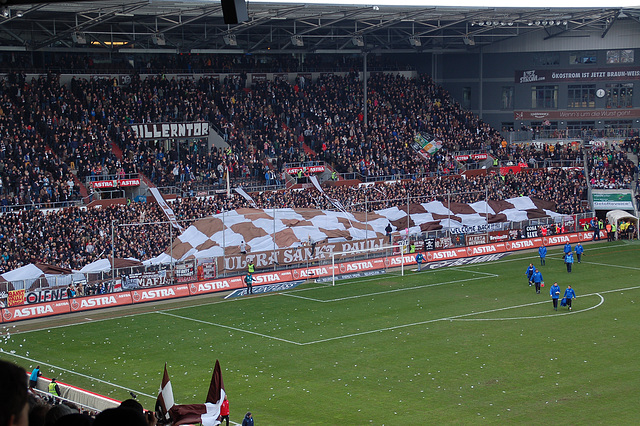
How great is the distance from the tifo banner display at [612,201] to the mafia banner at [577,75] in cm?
1588

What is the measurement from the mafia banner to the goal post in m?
32.9

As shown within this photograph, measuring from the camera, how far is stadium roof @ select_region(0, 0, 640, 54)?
51.2 meters

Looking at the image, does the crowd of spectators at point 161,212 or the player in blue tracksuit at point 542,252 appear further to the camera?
the player in blue tracksuit at point 542,252

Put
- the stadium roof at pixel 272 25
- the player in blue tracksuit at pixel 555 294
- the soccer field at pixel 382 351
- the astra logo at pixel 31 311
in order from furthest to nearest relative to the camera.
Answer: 1. the stadium roof at pixel 272 25
2. the player in blue tracksuit at pixel 555 294
3. the astra logo at pixel 31 311
4. the soccer field at pixel 382 351

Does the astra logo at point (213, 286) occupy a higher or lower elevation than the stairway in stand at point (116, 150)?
lower

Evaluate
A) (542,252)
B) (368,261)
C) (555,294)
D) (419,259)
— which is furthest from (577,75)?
(555,294)

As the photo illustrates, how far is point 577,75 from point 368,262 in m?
36.4

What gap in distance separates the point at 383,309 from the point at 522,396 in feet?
46.2

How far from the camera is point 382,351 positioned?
30656 millimetres

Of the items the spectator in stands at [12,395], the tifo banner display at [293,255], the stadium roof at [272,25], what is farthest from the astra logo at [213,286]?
the spectator in stands at [12,395]

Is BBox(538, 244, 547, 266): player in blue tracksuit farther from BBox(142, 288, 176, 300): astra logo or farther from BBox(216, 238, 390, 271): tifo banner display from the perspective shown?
BBox(142, 288, 176, 300): astra logo

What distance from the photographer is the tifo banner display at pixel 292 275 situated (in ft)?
122

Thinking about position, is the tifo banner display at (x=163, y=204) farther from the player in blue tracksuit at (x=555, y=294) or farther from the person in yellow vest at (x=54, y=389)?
the person in yellow vest at (x=54, y=389)

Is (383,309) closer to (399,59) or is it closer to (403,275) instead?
(403,275)
